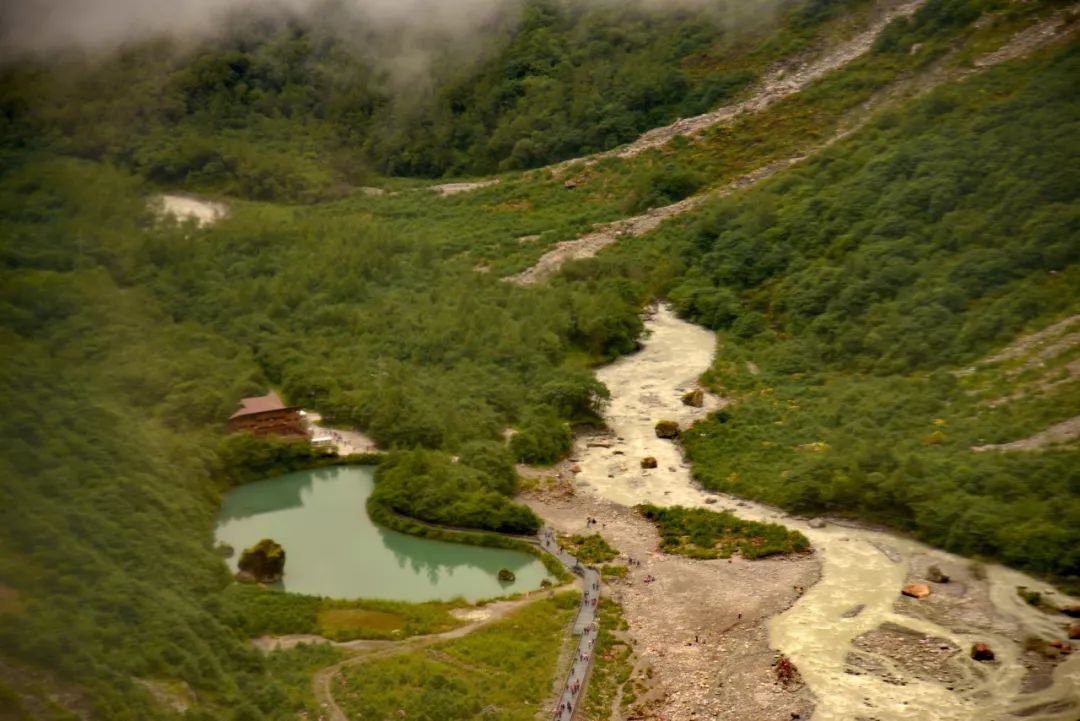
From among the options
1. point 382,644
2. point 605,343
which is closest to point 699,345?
point 605,343

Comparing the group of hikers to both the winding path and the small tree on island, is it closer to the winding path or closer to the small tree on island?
the winding path

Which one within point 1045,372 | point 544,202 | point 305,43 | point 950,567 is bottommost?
point 950,567

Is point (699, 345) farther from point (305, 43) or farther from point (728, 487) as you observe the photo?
point (305, 43)

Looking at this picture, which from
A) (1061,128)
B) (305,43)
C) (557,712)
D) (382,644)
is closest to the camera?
(557,712)

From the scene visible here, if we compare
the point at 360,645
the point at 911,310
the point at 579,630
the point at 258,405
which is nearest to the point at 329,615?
the point at 360,645

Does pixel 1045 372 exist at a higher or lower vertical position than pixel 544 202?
lower

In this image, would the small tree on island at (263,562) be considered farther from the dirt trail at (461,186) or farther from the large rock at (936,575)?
the dirt trail at (461,186)

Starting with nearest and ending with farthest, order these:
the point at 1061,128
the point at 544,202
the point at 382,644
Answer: the point at 382,644 → the point at 1061,128 → the point at 544,202
